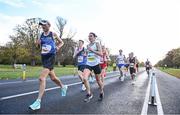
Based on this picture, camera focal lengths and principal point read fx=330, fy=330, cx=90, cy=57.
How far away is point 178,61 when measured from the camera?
455ft

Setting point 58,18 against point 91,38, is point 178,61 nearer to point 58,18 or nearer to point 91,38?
point 58,18

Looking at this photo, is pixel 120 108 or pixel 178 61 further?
pixel 178 61

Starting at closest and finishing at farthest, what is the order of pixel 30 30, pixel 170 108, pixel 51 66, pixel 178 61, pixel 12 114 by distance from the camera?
1. pixel 12 114
2. pixel 51 66
3. pixel 170 108
4. pixel 30 30
5. pixel 178 61

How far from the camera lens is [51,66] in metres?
8.04

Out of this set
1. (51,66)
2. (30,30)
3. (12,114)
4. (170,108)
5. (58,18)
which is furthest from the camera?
(58,18)

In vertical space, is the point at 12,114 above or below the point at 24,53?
Result: below

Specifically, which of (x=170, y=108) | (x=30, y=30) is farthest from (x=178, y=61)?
(x=170, y=108)

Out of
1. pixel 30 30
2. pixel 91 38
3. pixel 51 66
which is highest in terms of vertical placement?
pixel 30 30

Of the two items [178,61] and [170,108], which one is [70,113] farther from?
[178,61]

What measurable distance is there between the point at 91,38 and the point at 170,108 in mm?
2951

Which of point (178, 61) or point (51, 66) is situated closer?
point (51, 66)

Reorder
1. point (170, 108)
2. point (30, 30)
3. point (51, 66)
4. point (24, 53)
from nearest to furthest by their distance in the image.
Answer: point (51, 66), point (170, 108), point (24, 53), point (30, 30)

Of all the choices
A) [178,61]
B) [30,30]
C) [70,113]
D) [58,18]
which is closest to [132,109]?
[70,113]

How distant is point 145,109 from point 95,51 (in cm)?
225
